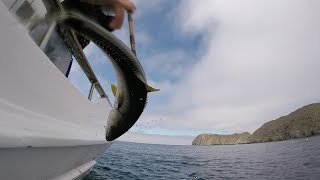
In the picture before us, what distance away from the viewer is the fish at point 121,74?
2.37 metres

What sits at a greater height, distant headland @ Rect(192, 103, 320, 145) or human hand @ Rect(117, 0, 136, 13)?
distant headland @ Rect(192, 103, 320, 145)

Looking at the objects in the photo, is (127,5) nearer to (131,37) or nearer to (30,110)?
(131,37)

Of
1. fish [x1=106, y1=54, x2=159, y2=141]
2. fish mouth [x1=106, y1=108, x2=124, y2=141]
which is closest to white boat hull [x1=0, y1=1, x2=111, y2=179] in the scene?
fish mouth [x1=106, y1=108, x2=124, y2=141]

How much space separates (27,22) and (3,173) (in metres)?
1.57

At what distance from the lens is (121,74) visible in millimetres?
3318

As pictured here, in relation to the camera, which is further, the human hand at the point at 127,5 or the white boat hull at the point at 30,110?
the human hand at the point at 127,5

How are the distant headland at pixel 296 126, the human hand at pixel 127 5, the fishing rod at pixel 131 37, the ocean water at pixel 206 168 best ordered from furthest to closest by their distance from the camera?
the distant headland at pixel 296 126, the ocean water at pixel 206 168, the fishing rod at pixel 131 37, the human hand at pixel 127 5

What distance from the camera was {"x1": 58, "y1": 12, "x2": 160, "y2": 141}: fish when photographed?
237cm

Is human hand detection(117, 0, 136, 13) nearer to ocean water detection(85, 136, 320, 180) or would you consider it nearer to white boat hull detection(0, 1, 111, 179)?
white boat hull detection(0, 1, 111, 179)

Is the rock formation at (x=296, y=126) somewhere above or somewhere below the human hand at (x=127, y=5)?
above

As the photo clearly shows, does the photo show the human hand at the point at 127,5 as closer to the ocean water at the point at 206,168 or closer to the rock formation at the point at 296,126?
the ocean water at the point at 206,168

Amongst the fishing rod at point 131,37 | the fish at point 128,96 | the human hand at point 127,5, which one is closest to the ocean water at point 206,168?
the fish at point 128,96

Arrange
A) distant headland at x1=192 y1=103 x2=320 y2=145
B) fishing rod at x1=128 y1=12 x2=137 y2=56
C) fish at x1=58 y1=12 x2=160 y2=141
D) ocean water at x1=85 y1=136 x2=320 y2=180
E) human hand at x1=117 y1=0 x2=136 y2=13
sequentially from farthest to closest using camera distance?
1. distant headland at x1=192 y1=103 x2=320 y2=145
2. ocean water at x1=85 y1=136 x2=320 y2=180
3. fishing rod at x1=128 y1=12 x2=137 y2=56
4. human hand at x1=117 y1=0 x2=136 y2=13
5. fish at x1=58 y1=12 x2=160 y2=141

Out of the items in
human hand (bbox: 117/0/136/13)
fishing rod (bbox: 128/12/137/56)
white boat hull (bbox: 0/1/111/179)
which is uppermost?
human hand (bbox: 117/0/136/13)
